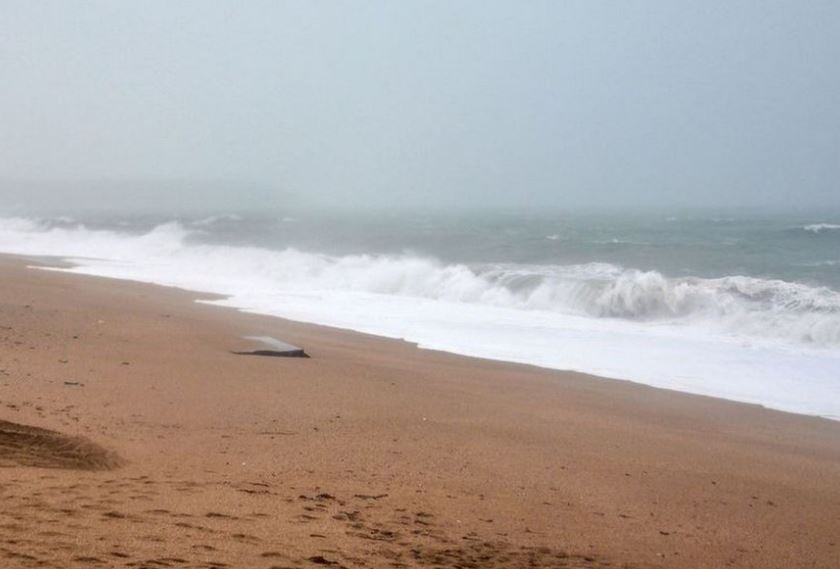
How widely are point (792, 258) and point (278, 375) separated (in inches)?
1079

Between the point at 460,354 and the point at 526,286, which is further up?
the point at 526,286

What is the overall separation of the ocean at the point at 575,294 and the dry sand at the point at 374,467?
7.89ft

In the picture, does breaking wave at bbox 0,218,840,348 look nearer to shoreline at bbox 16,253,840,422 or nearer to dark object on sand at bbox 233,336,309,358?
shoreline at bbox 16,253,840,422

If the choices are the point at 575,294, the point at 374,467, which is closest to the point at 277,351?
the point at 374,467

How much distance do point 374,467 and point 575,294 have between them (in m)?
17.0

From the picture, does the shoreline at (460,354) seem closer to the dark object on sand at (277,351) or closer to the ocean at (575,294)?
the ocean at (575,294)

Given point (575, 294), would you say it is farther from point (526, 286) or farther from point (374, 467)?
point (374, 467)

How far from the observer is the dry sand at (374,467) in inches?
178

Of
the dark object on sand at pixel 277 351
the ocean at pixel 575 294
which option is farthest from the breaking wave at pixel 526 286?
the dark object on sand at pixel 277 351

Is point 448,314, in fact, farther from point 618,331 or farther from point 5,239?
point 5,239

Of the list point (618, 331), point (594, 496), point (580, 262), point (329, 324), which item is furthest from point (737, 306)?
point (594, 496)

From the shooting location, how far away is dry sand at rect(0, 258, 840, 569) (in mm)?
4516

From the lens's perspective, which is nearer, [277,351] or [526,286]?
[277,351]

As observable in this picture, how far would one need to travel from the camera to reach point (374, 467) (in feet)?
20.8
